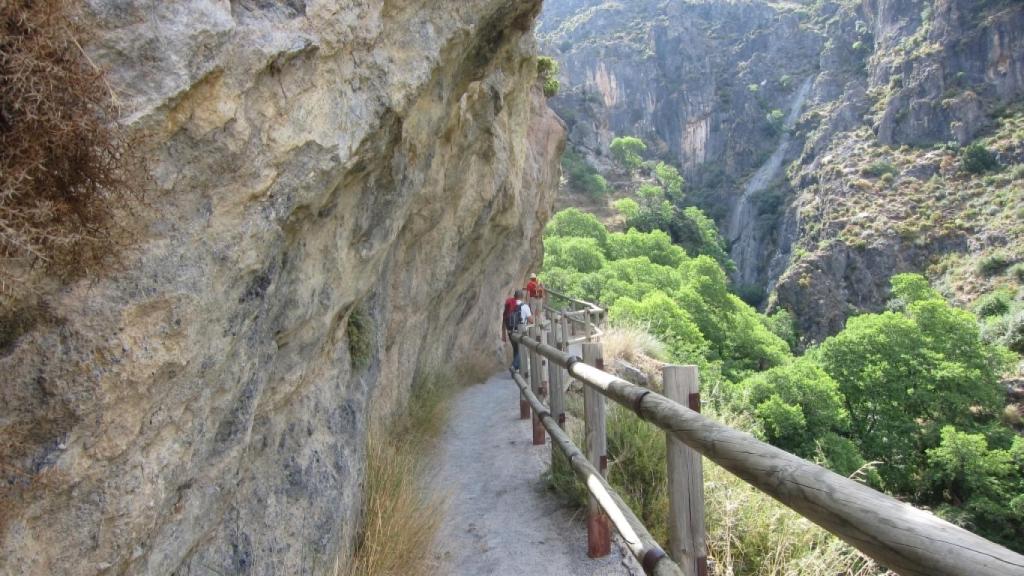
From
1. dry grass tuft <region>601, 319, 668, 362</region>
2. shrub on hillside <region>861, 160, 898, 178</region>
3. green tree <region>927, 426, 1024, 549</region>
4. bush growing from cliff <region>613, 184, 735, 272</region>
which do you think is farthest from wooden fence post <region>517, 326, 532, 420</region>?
shrub on hillside <region>861, 160, 898, 178</region>

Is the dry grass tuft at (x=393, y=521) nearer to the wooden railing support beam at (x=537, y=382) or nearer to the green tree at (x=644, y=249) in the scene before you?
the wooden railing support beam at (x=537, y=382)

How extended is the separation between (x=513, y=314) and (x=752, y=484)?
783 cm

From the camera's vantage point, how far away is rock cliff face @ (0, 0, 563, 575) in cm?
168

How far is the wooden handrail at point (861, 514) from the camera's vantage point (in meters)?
1.08

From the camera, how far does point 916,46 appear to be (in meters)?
70.0

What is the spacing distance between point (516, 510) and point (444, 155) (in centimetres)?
346

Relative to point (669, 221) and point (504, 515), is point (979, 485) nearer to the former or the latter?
point (504, 515)

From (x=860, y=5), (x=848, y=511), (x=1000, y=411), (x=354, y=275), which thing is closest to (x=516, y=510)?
(x=354, y=275)

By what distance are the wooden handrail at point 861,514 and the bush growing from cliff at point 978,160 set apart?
226 ft

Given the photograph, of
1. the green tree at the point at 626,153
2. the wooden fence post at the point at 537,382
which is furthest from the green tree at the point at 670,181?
the wooden fence post at the point at 537,382

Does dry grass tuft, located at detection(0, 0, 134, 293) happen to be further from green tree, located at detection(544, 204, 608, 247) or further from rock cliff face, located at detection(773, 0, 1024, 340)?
rock cliff face, located at detection(773, 0, 1024, 340)

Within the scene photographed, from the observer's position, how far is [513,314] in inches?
376

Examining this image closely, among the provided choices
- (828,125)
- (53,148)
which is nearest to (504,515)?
(53,148)

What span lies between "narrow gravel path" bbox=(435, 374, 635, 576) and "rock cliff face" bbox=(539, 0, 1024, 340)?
49.4 metres
